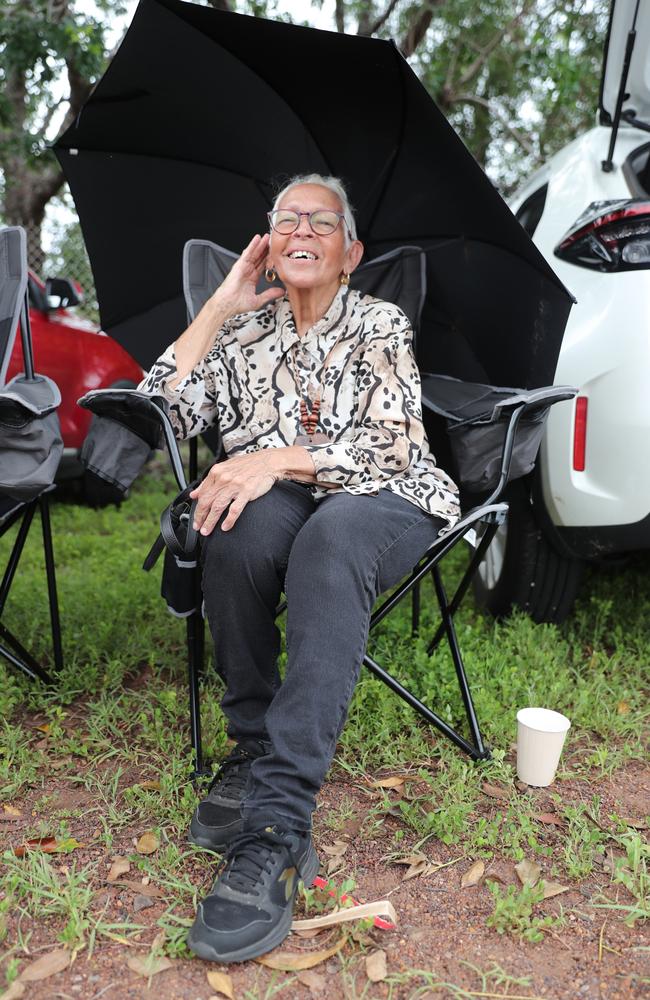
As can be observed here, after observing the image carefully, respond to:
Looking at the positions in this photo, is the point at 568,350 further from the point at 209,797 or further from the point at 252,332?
the point at 209,797

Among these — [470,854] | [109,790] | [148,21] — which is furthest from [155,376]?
[470,854]

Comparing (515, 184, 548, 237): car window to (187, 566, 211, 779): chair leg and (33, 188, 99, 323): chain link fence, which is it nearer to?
(187, 566, 211, 779): chair leg

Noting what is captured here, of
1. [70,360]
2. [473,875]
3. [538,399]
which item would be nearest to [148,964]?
[473,875]

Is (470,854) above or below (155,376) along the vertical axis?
below

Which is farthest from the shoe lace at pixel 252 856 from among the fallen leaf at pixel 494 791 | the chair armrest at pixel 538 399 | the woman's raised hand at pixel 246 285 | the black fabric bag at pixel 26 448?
the woman's raised hand at pixel 246 285

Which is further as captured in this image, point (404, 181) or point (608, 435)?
point (404, 181)

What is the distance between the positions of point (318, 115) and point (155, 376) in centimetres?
84

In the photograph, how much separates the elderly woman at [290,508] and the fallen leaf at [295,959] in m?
0.03

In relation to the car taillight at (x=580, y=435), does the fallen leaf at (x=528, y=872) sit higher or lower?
lower

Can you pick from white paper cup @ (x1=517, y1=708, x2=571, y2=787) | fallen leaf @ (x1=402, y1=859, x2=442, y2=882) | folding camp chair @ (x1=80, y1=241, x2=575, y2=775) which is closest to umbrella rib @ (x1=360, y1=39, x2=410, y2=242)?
folding camp chair @ (x1=80, y1=241, x2=575, y2=775)

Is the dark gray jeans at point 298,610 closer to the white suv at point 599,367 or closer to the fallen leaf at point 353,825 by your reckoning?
the fallen leaf at point 353,825

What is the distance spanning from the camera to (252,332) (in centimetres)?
235

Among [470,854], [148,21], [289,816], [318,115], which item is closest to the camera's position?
[289,816]

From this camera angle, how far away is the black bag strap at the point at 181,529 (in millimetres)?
1924
